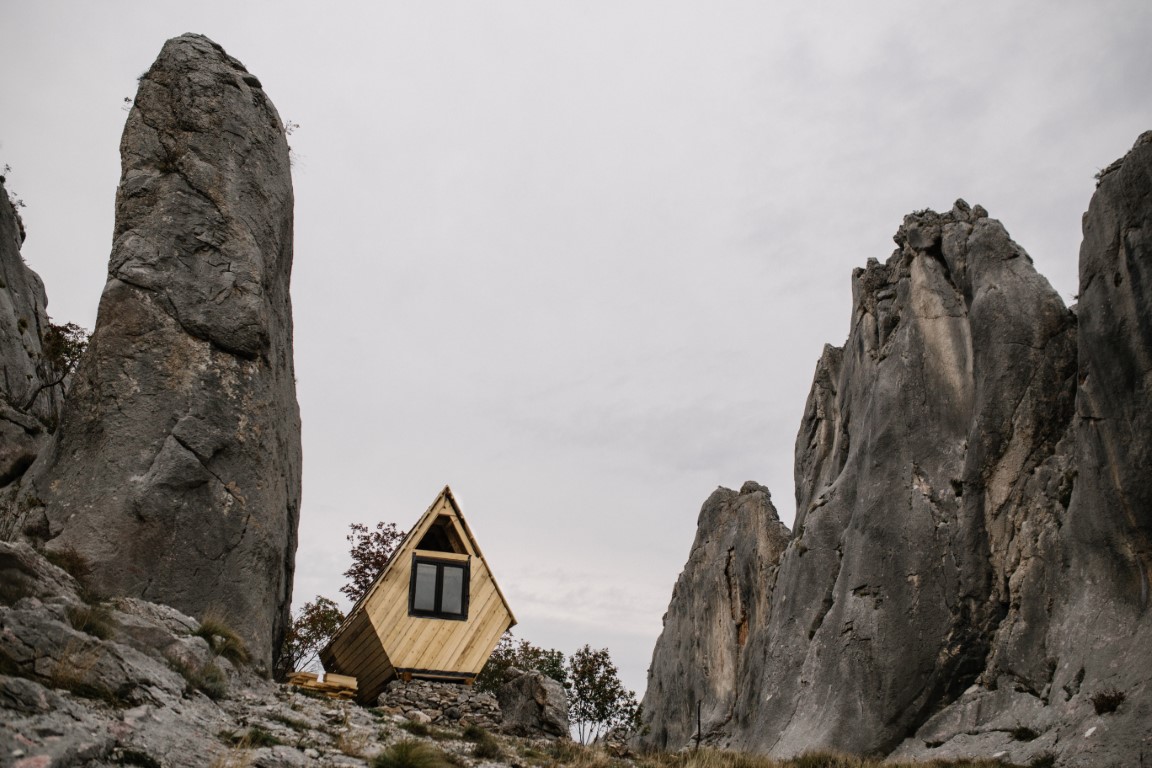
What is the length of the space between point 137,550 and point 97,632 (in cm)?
666

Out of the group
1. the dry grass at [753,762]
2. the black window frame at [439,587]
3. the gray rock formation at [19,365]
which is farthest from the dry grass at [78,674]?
the black window frame at [439,587]

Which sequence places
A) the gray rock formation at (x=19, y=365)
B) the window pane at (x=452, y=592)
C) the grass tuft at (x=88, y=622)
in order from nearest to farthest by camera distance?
the grass tuft at (x=88, y=622) → the gray rock formation at (x=19, y=365) → the window pane at (x=452, y=592)

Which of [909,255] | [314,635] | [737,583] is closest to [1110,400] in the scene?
[909,255]

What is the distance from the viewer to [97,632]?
1421 cm

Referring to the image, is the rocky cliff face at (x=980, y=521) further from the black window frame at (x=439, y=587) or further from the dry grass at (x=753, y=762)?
the black window frame at (x=439, y=587)

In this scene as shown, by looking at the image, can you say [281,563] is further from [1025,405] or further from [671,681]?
[671,681]

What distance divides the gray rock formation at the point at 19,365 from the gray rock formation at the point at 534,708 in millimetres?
13697

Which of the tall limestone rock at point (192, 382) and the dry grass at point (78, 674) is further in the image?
the tall limestone rock at point (192, 382)

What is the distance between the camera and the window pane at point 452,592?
90.1 feet

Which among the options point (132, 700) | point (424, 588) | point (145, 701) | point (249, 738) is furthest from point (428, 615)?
point (132, 700)

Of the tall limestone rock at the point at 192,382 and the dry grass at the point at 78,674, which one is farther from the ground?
the tall limestone rock at the point at 192,382

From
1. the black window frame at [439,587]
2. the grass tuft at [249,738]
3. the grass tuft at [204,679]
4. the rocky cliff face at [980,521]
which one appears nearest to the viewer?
the grass tuft at [249,738]

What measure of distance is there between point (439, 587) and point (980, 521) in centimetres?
1742

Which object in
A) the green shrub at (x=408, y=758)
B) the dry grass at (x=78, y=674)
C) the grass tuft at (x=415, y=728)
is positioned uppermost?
the dry grass at (x=78, y=674)
